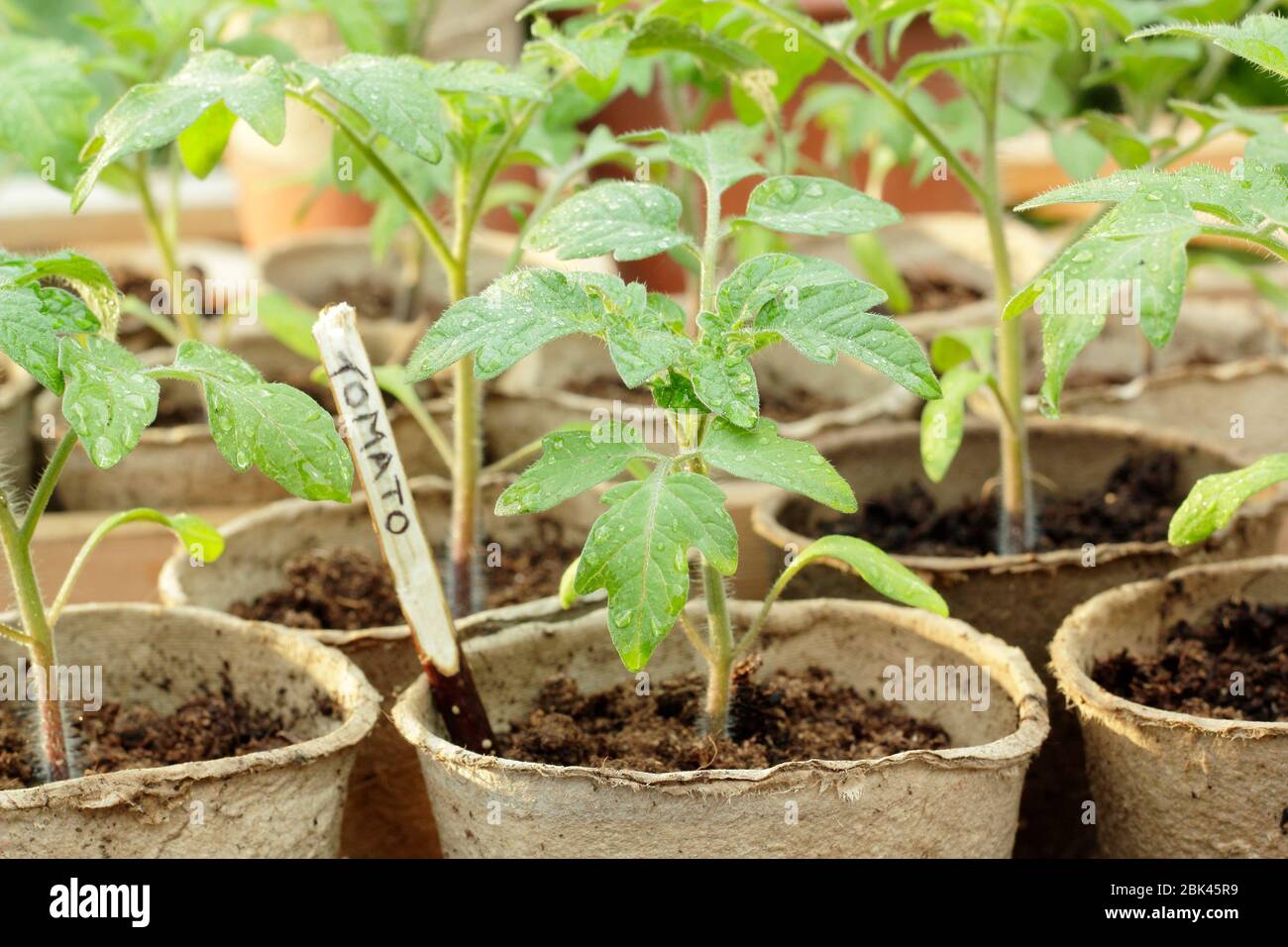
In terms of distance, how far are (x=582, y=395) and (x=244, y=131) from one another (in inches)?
38.6

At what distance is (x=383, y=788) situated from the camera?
1423 mm

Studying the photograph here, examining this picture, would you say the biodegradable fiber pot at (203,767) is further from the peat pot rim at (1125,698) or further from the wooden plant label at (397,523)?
the peat pot rim at (1125,698)

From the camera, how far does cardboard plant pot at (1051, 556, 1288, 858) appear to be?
3.70ft

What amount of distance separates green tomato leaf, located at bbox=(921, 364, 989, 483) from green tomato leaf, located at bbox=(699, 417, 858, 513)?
37 cm

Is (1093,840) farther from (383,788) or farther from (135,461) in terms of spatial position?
(135,461)

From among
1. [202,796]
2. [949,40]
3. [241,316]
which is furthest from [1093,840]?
[949,40]

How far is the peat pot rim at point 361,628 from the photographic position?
138cm

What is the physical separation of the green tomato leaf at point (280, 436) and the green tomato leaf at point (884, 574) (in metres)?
0.37

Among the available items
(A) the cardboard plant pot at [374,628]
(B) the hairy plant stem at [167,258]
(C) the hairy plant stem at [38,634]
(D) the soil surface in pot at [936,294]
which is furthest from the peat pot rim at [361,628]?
(D) the soil surface in pot at [936,294]

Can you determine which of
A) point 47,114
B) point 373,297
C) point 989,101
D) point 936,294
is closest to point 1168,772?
point 989,101

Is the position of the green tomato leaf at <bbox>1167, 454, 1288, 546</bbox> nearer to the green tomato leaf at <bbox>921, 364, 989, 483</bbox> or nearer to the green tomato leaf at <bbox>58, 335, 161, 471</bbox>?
the green tomato leaf at <bbox>921, 364, 989, 483</bbox>

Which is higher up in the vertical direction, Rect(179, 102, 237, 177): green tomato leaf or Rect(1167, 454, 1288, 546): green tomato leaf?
Rect(179, 102, 237, 177): green tomato leaf

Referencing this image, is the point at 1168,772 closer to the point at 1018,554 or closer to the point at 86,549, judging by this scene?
the point at 1018,554

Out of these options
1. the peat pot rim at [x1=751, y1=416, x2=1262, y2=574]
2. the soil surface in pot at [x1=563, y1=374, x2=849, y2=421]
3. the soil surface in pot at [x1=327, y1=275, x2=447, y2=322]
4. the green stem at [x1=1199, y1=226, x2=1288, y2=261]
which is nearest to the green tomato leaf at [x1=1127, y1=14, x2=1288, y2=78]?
the green stem at [x1=1199, y1=226, x2=1288, y2=261]
